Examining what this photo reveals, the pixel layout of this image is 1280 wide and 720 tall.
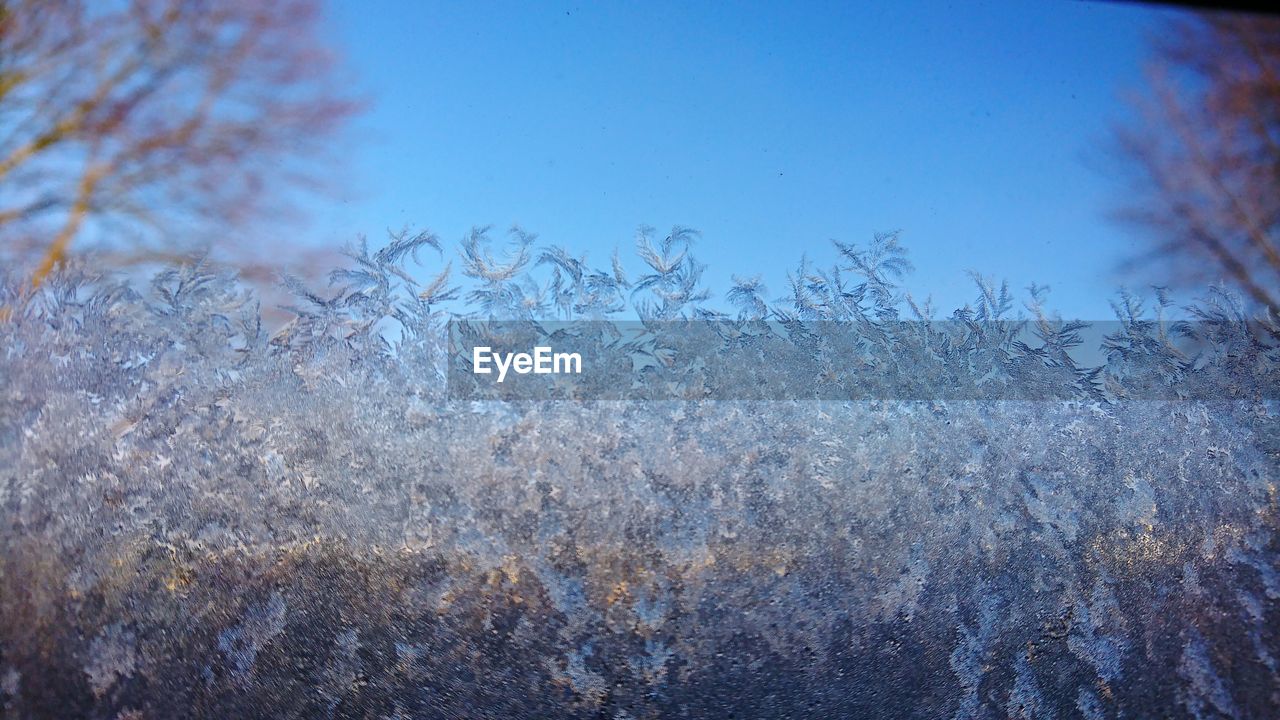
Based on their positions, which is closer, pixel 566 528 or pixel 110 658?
pixel 110 658

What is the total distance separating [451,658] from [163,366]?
0.83 metres

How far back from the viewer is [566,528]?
5.45 feet

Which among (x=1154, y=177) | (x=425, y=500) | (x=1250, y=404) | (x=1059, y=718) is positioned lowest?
(x=1059, y=718)

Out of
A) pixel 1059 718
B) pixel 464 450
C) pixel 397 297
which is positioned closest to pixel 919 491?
pixel 1059 718

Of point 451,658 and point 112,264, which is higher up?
point 112,264

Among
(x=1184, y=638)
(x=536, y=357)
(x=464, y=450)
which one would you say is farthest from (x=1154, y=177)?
(x=464, y=450)

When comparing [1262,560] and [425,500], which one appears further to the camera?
[1262,560]

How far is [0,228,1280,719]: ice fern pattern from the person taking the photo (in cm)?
155

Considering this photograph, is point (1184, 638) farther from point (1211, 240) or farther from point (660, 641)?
point (660, 641)

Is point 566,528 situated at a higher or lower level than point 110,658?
higher

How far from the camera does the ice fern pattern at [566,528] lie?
155 cm

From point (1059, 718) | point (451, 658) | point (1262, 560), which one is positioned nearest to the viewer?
point (451, 658)

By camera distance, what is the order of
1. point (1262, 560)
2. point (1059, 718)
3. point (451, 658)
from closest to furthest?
point (451, 658) → point (1059, 718) → point (1262, 560)

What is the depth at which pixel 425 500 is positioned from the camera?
1634 mm
